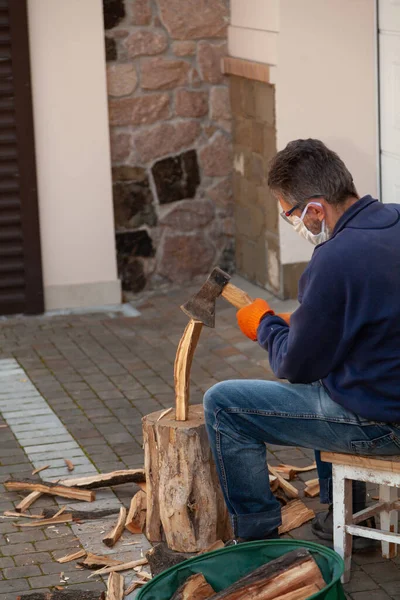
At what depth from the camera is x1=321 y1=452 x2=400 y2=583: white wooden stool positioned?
3.88 meters

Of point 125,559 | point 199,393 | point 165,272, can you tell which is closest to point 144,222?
point 165,272

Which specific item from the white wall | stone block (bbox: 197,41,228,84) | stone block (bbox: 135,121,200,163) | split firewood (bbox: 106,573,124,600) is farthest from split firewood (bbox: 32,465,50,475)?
stone block (bbox: 197,41,228,84)

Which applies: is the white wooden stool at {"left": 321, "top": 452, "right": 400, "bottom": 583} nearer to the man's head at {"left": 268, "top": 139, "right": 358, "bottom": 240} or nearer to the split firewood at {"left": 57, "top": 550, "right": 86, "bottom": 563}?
the man's head at {"left": 268, "top": 139, "right": 358, "bottom": 240}

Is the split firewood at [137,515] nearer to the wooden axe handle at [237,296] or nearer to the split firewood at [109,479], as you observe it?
the split firewood at [109,479]

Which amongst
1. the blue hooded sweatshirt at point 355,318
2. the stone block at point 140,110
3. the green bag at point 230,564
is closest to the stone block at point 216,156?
the stone block at point 140,110

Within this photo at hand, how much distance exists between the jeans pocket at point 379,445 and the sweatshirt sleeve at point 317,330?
0.92 feet

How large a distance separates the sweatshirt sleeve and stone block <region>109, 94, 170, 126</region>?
4.64 metres

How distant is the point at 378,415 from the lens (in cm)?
377

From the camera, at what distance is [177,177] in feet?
27.7

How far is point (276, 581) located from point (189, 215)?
519cm

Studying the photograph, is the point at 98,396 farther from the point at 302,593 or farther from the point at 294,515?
the point at 302,593

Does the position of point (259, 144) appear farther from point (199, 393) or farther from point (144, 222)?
point (199, 393)

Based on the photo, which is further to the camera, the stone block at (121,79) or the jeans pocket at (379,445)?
the stone block at (121,79)

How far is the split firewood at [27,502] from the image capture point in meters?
4.94
